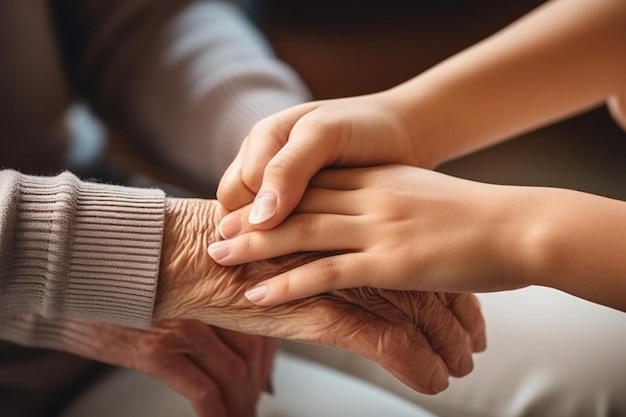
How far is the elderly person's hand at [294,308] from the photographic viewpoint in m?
0.76

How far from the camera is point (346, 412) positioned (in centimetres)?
91

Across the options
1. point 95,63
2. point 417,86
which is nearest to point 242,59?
point 95,63

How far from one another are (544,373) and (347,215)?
36 centimetres

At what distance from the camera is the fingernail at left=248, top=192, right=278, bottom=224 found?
29.2 inches

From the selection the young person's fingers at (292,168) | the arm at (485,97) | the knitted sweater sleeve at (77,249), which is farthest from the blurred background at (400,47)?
the knitted sweater sleeve at (77,249)

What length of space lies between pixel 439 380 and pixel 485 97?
34 cm

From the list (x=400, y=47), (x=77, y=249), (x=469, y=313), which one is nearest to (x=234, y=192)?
(x=77, y=249)

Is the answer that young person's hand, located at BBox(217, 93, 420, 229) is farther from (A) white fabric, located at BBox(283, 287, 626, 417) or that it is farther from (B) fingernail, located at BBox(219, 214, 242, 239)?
(A) white fabric, located at BBox(283, 287, 626, 417)

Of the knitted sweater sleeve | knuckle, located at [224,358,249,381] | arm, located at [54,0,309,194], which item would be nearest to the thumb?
the knitted sweater sleeve

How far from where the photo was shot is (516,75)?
92 centimetres

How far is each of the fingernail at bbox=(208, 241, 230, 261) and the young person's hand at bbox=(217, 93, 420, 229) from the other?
0.12 feet

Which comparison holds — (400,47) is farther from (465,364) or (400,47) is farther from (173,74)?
(465,364)

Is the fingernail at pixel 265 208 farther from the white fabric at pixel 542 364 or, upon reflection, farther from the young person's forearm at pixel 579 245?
the white fabric at pixel 542 364

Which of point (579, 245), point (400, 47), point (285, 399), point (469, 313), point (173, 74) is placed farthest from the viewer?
point (400, 47)
